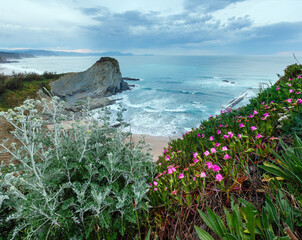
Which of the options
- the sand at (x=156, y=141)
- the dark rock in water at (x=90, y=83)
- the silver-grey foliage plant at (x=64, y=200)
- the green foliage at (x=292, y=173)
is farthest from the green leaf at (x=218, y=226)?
the dark rock in water at (x=90, y=83)

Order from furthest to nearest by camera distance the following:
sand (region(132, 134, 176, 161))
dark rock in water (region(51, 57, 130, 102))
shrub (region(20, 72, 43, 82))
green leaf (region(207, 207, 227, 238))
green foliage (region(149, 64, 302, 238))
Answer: dark rock in water (region(51, 57, 130, 102)) < shrub (region(20, 72, 43, 82)) < sand (region(132, 134, 176, 161)) < green foliage (region(149, 64, 302, 238)) < green leaf (region(207, 207, 227, 238))

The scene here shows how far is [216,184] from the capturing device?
88.4 inches

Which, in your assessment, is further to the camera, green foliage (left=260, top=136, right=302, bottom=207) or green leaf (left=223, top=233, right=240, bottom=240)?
green foliage (left=260, top=136, right=302, bottom=207)

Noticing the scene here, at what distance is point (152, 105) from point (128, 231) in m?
23.5

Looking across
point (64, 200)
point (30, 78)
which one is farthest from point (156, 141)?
point (30, 78)

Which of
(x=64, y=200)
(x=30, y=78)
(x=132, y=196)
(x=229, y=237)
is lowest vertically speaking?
(x=64, y=200)

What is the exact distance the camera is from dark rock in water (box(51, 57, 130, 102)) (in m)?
23.6

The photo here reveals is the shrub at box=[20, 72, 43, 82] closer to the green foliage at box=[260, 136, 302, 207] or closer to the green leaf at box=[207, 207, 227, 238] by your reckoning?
the green leaf at box=[207, 207, 227, 238]

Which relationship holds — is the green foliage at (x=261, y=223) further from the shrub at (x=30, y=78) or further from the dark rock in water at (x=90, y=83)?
the shrub at (x=30, y=78)

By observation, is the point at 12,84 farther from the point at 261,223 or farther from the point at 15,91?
the point at 261,223

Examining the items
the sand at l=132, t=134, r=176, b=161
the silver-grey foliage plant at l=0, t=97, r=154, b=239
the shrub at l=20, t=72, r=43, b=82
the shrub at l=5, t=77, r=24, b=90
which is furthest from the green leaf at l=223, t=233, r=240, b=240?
the shrub at l=20, t=72, r=43, b=82

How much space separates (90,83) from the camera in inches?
1010

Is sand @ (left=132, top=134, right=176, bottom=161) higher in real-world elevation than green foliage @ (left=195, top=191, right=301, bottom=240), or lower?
lower

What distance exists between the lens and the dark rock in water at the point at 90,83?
23625 millimetres
